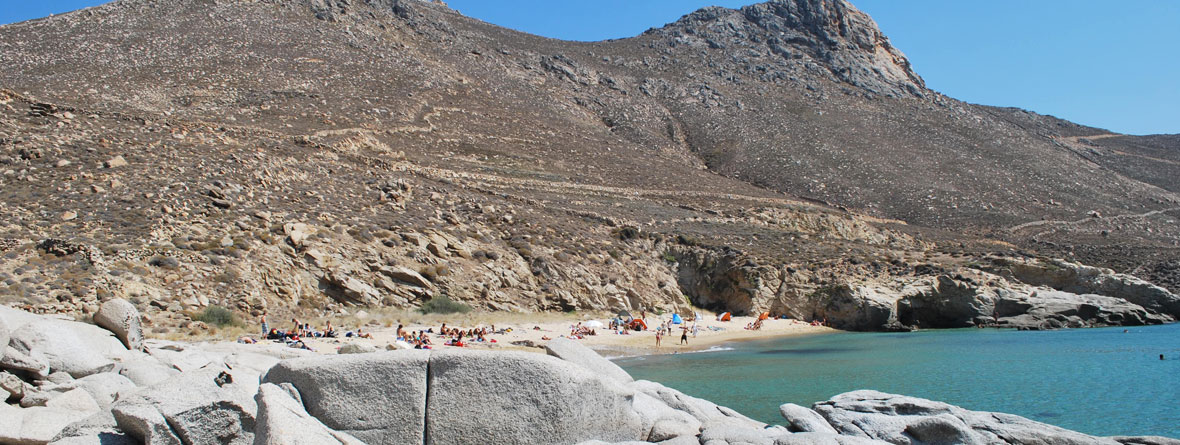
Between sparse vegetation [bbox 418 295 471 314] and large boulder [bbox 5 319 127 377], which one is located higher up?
large boulder [bbox 5 319 127 377]

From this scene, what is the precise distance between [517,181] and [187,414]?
136 ft

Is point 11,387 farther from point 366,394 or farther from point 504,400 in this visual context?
point 504,400

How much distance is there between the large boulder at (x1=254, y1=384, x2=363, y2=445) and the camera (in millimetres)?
4793

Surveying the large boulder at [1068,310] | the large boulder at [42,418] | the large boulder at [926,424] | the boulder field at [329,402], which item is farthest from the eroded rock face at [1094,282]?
the large boulder at [42,418]

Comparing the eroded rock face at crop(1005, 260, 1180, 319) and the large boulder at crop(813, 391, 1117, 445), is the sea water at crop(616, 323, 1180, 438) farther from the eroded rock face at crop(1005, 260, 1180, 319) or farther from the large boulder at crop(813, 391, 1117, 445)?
the eroded rock face at crop(1005, 260, 1180, 319)

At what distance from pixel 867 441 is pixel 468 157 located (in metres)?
44.0

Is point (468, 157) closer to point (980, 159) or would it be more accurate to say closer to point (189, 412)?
point (189, 412)

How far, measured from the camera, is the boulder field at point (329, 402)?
204 inches

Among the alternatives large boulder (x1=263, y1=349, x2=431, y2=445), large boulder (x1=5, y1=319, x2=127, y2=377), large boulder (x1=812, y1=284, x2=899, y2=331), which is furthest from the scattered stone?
large boulder (x1=812, y1=284, x2=899, y2=331)

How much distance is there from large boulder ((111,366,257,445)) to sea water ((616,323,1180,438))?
935 centimetres

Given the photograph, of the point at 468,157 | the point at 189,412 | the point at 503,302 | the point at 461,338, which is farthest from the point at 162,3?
the point at 189,412

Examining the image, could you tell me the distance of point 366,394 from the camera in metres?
6.12

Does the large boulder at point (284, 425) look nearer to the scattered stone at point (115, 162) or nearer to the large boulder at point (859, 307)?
the scattered stone at point (115, 162)

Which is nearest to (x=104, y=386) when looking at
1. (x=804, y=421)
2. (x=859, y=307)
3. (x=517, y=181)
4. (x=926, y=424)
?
(x=804, y=421)
